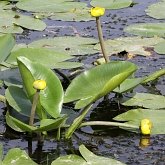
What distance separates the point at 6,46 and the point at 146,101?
557mm

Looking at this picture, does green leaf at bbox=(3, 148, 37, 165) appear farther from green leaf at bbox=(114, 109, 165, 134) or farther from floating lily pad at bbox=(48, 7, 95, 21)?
floating lily pad at bbox=(48, 7, 95, 21)

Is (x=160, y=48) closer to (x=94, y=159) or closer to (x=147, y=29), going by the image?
(x=147, y=29)

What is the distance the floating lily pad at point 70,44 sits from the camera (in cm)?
255

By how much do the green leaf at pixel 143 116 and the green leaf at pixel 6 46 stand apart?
0.46m

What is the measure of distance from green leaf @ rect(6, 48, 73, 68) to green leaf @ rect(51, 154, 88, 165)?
0.63 m

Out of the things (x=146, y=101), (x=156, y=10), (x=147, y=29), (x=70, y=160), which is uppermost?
(x=156, y=10)

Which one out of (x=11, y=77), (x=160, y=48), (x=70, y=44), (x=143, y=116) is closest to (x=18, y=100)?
(x=11, y=77)

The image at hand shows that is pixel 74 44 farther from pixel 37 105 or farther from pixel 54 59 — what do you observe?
pixel 37 105

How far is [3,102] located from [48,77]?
257 mm

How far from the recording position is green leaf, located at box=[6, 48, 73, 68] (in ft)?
7.23

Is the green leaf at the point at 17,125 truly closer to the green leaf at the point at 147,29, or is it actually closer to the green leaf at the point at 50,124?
the green leaf at the point at 50,124

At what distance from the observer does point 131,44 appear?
2658 millimetres

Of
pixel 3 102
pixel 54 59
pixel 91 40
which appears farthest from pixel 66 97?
pixel 91 40

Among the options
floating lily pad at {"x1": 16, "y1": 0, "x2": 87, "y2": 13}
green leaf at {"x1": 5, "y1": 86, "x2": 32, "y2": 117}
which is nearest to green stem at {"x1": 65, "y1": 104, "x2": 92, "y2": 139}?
green leaf at {"x1": 5, "y1": 86, "x2": 32, "y2": 117}
